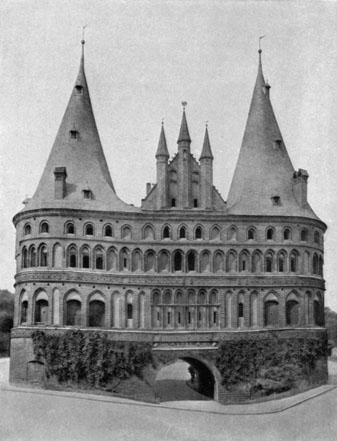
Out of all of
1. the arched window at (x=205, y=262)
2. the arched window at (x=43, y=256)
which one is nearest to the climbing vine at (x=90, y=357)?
the arched window at (x=43, y=256)

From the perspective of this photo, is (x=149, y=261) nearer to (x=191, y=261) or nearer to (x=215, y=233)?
(x=191, y=261)

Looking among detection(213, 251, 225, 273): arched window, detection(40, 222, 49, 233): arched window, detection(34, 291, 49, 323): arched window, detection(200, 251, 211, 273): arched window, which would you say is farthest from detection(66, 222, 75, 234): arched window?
detection(213, 251, 225, 273): arched window

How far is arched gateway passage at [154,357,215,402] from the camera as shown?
38812mm

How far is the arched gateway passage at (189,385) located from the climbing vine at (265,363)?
154cm

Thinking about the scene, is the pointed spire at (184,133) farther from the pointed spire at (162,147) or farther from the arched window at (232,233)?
the arched window at (232,233)

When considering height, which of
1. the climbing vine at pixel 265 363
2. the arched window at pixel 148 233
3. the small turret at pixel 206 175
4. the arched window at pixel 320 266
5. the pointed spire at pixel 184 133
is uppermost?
the pointed spire at pixel 184 133

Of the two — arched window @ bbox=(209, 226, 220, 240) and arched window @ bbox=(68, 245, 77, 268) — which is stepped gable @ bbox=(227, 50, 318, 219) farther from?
arched window @ bbox=(68, 245, 77, 268)

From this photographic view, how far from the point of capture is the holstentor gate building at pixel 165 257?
37469 millimetres

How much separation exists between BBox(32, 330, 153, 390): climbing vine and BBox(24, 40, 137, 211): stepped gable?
307 inches

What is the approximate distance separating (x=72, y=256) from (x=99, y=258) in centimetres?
161

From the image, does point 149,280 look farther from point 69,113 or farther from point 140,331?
point 69,113

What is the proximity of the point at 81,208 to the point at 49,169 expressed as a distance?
157 inches

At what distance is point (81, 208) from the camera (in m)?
38.0

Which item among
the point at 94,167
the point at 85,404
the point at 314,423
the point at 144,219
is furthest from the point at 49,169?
the point at 314,423
